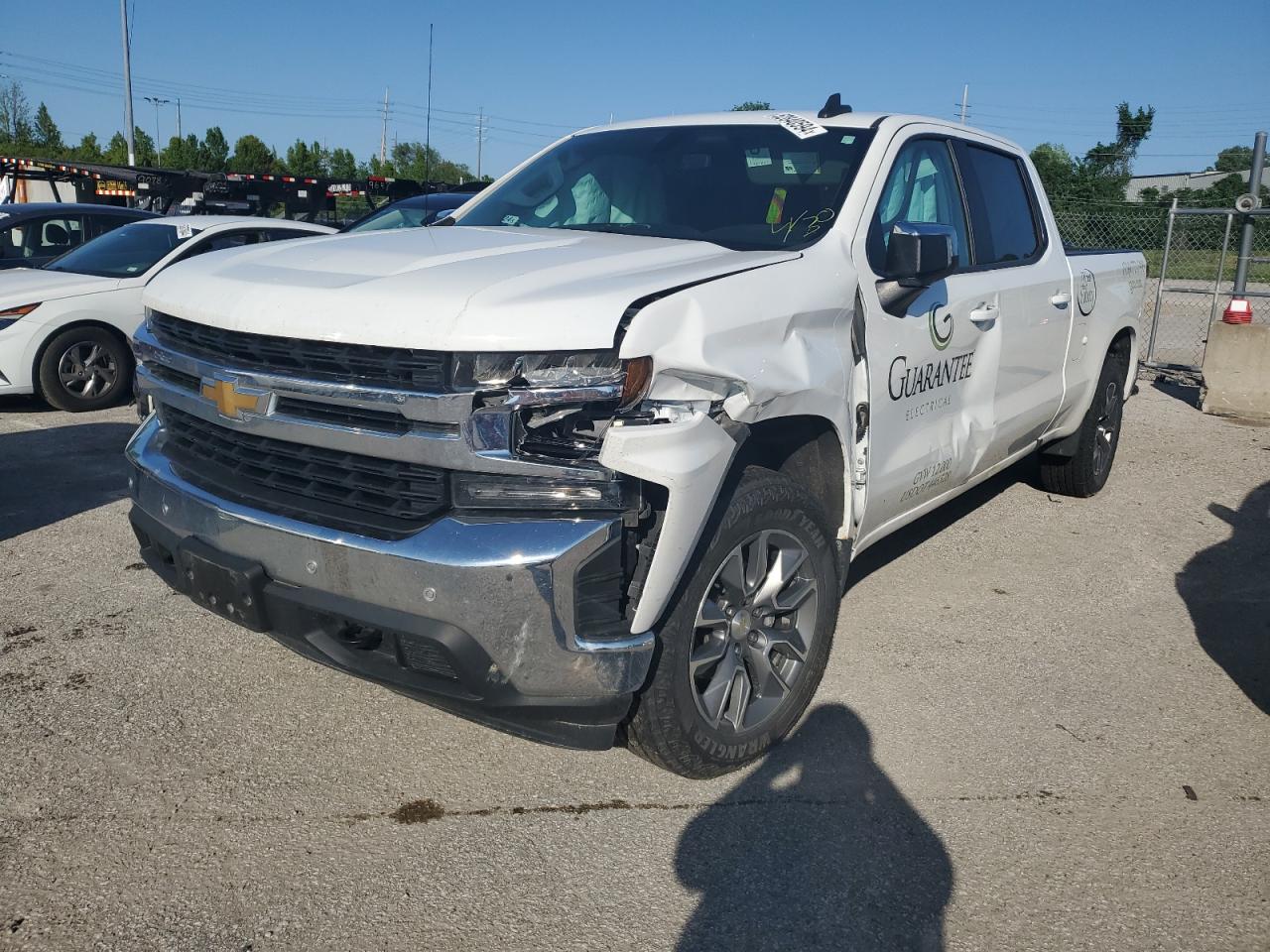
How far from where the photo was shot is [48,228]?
10.5m

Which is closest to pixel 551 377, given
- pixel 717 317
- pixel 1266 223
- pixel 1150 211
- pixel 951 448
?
pixel 717 317

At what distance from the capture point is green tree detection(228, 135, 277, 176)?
164 feet

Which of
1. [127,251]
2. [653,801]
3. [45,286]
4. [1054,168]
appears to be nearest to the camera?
[653,801]

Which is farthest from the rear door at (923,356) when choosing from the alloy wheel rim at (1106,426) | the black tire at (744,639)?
the alloy wheel rim at (1106,426)

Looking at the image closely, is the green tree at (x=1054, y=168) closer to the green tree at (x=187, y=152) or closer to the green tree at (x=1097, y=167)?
the green tree at (x=1097, y=167)

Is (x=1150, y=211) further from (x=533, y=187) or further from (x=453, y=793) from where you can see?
(x=453, y=793)

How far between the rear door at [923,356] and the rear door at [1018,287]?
13cm

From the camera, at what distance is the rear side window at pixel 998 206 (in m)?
4.67

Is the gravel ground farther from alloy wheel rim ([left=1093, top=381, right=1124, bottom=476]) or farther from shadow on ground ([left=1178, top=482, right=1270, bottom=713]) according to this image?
alloy wheel rim ([left=1093, top=381, right=1124, bottom=476])

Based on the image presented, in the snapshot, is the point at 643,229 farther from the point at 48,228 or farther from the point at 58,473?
the point at 48,228

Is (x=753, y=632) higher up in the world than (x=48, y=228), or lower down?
lower down

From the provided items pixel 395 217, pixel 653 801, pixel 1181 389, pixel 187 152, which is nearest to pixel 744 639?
pixel 653 801

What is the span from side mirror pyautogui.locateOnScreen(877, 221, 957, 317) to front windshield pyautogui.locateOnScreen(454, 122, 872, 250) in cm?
24

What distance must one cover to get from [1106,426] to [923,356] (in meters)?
3.15
